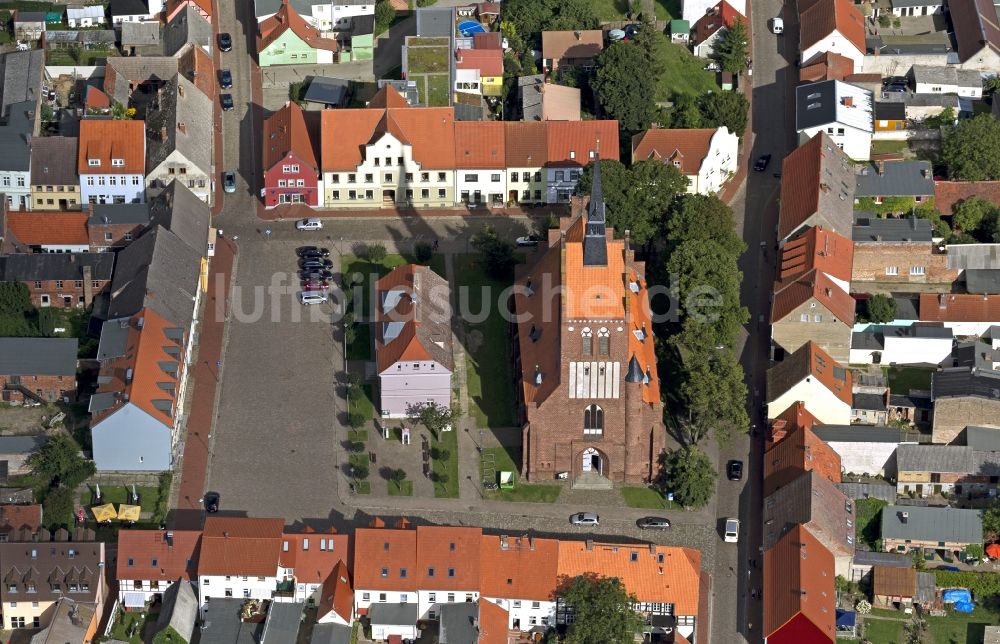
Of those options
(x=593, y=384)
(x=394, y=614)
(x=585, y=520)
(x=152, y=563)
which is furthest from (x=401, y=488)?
(x=152, y=563)

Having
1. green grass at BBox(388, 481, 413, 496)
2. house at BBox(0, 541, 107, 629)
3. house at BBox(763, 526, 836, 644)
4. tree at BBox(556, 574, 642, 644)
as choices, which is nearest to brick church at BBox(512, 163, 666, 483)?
green grass at BBox(388, 481, 413, 496)

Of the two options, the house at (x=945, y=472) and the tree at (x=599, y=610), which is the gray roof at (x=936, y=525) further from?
the tree at (x=599, y=610)

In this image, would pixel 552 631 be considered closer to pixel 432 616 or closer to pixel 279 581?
pixel 432 616

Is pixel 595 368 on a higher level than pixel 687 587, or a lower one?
higher

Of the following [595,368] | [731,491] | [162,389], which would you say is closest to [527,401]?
[595,368]

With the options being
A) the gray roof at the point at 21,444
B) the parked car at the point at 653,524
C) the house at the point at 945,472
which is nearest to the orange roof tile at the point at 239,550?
the gray roof at the point at 21,444

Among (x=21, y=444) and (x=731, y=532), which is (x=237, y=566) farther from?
(x=731, y=532)
